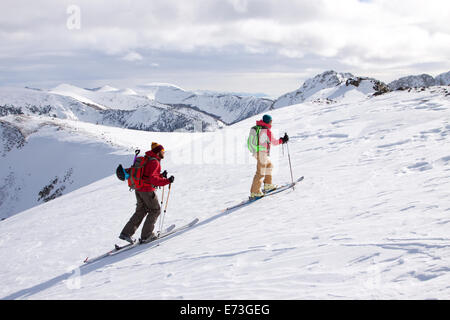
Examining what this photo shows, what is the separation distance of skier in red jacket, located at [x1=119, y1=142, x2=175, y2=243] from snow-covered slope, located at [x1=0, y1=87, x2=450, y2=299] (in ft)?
1.79

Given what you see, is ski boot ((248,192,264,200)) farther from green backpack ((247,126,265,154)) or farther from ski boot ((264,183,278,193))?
green backpack ((247,126,265,154))

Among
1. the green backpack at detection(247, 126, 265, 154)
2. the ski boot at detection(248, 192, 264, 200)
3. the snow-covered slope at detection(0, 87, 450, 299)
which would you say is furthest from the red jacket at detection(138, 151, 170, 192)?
the ski boot at detection(248, 192, 264, 200)

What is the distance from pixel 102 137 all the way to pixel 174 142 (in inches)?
590

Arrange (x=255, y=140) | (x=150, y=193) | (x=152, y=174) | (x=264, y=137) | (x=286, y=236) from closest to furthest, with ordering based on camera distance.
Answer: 1. (x=286, y=236)
2. (x=152, y=174)
3. (x=150, y=193)
4. (x=264, y=137)
5. (x=255, y=140)

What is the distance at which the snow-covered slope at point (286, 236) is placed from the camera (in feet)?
14.4

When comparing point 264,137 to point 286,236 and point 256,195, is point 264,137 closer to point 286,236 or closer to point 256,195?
point 256,195

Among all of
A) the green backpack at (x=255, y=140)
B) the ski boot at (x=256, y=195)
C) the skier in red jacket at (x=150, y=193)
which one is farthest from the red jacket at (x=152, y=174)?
the ski boot at (x=256, y=195)

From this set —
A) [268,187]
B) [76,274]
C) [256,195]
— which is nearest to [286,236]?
[256,195]

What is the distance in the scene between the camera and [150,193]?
7672mm

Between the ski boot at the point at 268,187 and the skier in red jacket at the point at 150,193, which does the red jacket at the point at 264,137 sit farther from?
the skier in red jacket at the point at 150,193

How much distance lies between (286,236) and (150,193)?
340cm

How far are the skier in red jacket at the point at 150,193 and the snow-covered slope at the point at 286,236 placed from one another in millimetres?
545
